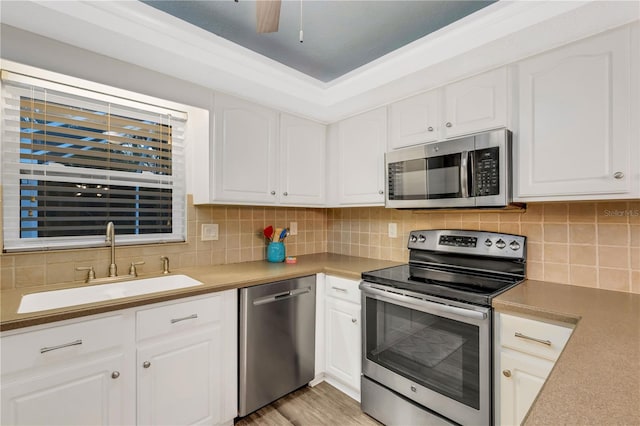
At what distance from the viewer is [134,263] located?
1903mm

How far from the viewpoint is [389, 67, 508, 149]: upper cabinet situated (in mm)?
1666

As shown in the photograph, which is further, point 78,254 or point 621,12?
point 78,254

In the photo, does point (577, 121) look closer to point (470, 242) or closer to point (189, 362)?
point (470, 242)

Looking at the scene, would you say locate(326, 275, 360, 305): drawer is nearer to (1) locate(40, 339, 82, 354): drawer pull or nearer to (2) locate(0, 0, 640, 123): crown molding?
(2) locate(0, 0, 640, 123): crown molding

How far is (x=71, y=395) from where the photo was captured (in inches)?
50.1

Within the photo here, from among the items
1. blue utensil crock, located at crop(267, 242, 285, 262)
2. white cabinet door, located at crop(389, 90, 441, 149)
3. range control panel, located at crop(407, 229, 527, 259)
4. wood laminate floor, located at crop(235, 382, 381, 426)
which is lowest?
wood laminate floor, located at crop(235, 382, 381, 426)

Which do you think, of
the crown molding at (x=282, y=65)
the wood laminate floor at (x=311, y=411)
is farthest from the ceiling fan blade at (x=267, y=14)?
the wood laminate floor at (x=311, y=411)

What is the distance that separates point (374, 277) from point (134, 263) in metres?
1.50

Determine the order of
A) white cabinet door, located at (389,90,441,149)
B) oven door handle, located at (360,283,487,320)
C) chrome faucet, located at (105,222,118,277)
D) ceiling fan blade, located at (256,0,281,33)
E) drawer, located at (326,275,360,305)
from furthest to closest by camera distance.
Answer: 1. drawer, located at (326,275,360,305)
2. white cabinet door, located at (389,90,441,149)
3. chrome faucet, located at (105,222,118,277)
4. oven door handle, located at (360,283,487,320)
5. ceiling fan blade, located at (256,0,281,33)

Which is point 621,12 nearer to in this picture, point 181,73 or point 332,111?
point 332,111

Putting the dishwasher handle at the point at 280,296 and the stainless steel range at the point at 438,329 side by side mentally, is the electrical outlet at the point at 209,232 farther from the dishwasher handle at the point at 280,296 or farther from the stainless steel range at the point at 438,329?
the stainless steel range at the point at 438,329

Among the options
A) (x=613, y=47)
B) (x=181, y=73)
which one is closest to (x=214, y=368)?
(x=181, y=73)

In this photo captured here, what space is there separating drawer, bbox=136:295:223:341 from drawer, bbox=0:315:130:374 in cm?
8

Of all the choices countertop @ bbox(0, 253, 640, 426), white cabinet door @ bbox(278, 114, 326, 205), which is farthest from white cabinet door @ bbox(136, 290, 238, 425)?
white cabinet door @ bbox(278, 114, 326, 205)
